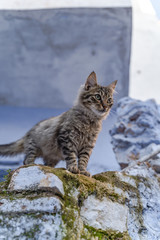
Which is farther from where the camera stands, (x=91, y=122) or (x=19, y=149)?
(x=19, y=149)

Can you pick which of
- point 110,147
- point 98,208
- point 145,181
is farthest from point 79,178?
point 110,147

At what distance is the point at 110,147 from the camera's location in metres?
3.26

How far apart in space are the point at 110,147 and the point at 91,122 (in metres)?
1.66

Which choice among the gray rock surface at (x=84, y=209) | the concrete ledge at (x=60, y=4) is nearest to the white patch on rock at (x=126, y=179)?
the gray rock surface at (x=84, y=209)

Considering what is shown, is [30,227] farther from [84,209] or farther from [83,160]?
[83,160]

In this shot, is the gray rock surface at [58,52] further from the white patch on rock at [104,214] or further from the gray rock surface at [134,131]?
the white patch on rock at [104,214]

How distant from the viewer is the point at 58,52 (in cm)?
359

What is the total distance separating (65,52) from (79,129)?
7.18ft

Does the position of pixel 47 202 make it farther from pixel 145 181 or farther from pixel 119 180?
pixel 145 181

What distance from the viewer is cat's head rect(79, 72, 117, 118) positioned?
5.13 feet

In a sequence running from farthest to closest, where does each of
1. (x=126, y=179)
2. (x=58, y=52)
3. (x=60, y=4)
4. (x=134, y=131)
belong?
1. (x=58, y=52)
2. (x=60, y=4)
3. (x=134, y=131)
4. (x=126, y=179)

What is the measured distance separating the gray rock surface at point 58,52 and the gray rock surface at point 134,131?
53 centimetres

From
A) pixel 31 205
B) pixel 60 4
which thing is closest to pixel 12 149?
pixel 31 205

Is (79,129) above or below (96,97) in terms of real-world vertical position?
below
